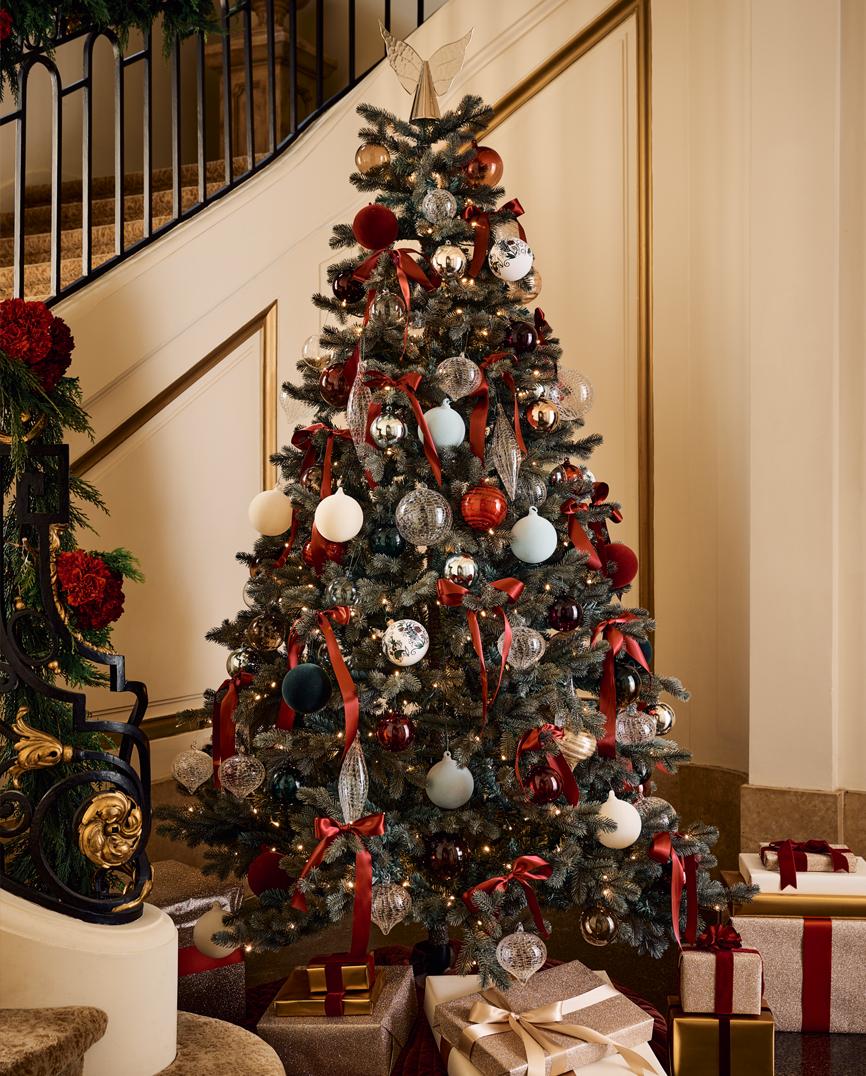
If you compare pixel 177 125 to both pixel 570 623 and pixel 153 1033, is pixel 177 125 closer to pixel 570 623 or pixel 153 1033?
pixel 570 623

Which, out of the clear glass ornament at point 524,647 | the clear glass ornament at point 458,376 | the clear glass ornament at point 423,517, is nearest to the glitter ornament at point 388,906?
the clear glass ornament at point 524,647

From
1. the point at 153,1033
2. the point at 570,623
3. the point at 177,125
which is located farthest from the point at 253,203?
the point at 153,1033

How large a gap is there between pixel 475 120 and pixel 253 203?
1.18 m

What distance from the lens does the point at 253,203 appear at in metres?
3.44

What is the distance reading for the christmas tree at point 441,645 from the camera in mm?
2182

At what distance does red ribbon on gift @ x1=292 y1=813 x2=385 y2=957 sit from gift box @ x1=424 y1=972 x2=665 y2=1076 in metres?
0.17

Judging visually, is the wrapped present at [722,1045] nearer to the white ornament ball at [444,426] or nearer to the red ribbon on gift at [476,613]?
the red ribbon on gift at [476,613]

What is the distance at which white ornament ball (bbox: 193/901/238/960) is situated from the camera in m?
2.25

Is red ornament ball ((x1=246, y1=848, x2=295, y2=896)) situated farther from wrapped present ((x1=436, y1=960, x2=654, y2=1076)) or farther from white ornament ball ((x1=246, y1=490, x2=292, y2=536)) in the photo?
white ornament ball ((x1=246, y1=490, x2=292, y2=536))

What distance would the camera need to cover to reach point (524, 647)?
7.20 ft

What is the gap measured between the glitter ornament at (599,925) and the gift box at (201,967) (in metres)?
0.76

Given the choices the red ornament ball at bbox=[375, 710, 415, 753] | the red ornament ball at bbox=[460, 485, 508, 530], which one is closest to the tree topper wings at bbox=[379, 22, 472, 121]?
the red ornament ball at bbox=[460, 485, 508, 530]

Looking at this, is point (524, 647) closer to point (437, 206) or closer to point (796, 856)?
point (796, 856)

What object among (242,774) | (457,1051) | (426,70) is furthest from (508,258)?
(457,1051)
